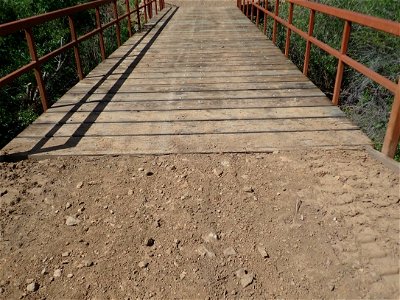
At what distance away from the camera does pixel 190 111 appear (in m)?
4.51

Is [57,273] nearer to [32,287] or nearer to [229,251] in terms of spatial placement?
[32,287]

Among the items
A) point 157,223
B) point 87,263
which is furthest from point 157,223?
point 87,263

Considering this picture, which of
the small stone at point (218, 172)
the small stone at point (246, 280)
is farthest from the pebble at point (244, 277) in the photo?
the small stone at point (218, 172)

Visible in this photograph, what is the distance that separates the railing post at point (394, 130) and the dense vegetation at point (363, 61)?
8.47 feet

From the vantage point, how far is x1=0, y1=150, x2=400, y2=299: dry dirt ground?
7.23 ft

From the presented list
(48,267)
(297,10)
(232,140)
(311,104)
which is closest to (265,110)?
(311,104)

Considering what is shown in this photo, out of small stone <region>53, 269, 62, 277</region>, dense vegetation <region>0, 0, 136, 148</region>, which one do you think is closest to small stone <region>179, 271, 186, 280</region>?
small stone <region>53, 269, 62, 277</region>

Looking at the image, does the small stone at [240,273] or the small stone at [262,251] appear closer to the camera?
the small stone at [240,273]

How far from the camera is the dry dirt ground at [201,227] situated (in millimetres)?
2205

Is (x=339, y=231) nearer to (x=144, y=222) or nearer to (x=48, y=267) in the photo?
(x=144, y=222)

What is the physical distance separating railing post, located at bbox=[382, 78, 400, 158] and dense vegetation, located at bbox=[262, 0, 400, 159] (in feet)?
8.47

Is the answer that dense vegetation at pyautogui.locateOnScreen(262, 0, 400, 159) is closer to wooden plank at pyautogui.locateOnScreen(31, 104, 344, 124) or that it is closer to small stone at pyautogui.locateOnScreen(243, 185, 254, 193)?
wooden plank at pyautogui.locateOnScreen(31, 104, 344, 124)

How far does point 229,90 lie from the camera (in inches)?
205

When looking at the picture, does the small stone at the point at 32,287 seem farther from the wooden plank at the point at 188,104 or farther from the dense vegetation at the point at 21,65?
the dense vegetation at the point at 21,65
